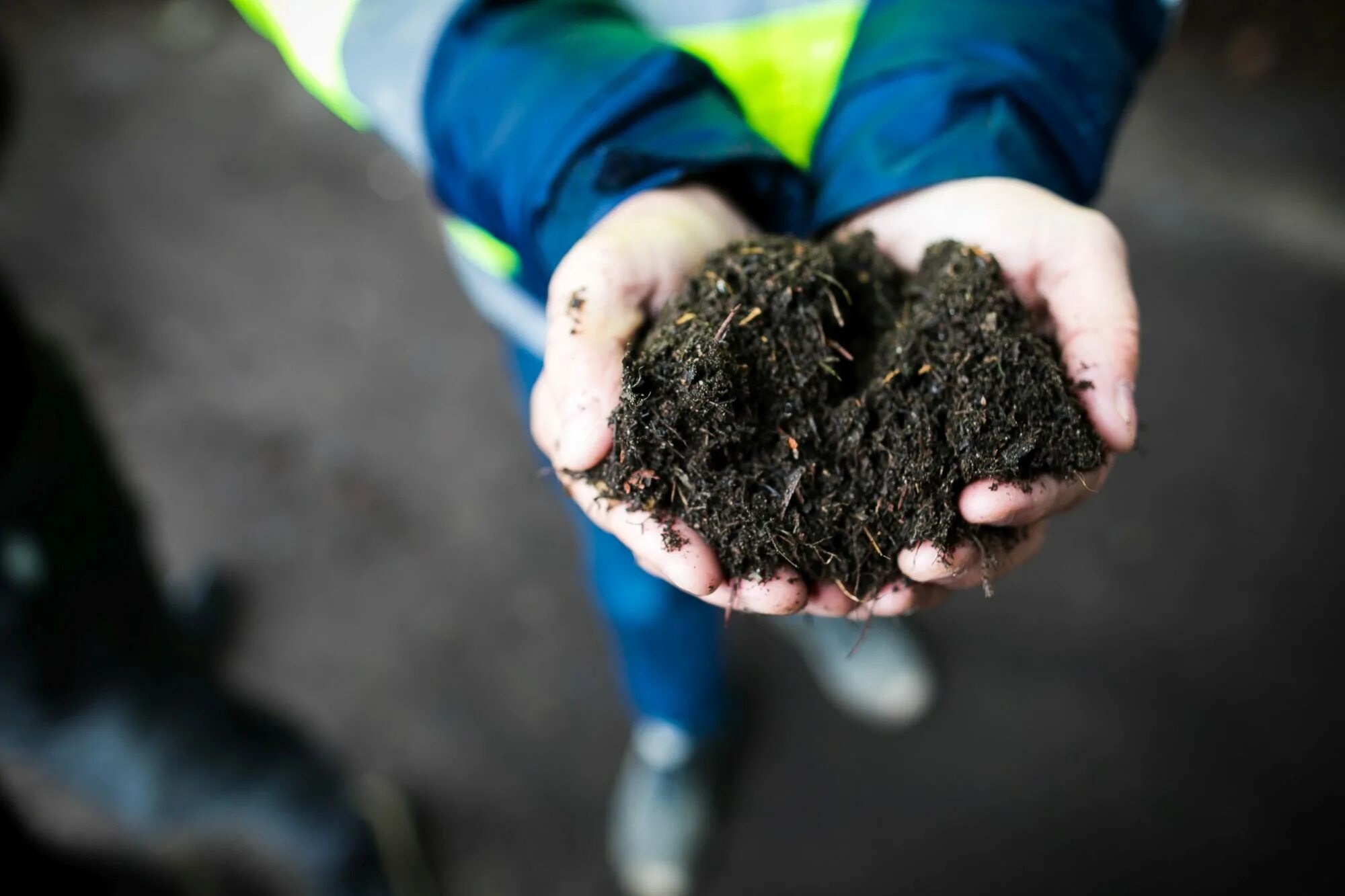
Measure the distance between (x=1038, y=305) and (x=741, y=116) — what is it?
1.63 ft

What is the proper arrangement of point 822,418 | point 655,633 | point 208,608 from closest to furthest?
point 822,418
point 655,633
point 208,608

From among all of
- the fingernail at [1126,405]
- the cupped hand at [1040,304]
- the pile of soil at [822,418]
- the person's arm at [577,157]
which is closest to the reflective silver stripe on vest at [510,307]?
the person's arm at [577,157]

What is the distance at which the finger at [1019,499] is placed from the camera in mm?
1031

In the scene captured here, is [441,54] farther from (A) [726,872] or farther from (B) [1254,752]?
(B) [1254,752]

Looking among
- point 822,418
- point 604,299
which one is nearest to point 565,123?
point 604,299

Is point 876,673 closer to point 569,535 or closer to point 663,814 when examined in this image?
point 663,814

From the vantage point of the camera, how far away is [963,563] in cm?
106

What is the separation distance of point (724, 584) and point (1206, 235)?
2902mm

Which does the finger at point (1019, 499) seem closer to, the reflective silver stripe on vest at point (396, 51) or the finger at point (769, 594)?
the finger at point (769, 594)

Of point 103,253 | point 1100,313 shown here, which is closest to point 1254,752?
point 1100,313

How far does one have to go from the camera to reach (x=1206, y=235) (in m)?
3.14

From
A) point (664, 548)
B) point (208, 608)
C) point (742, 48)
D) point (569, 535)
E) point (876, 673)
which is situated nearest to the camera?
point (664, 548)

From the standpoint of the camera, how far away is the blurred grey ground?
2.19 metres

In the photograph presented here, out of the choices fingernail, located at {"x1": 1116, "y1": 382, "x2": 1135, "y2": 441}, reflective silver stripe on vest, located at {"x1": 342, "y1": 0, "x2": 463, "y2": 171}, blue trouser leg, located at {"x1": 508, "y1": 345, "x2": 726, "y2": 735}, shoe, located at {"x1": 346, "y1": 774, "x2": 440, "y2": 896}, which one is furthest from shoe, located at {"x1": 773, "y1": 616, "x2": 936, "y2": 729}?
reflective silver stripe on vest, located at {"x1": 342, "y1": 0, "x2": 463, "y2": 171}
